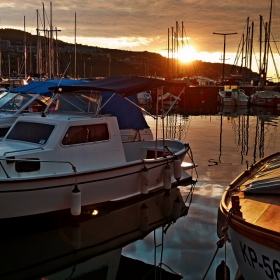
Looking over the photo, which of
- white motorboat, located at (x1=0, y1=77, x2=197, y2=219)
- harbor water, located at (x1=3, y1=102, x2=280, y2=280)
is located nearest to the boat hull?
white motorboat, located at (x1=0, y1=77, x2=197, y2=219)

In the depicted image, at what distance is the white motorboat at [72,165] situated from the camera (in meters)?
8.99

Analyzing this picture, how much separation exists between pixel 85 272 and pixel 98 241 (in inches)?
47.3

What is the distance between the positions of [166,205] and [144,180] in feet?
3.39

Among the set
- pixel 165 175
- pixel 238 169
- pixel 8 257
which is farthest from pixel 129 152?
pixel 8 257

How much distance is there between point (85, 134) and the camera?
34.8 ft

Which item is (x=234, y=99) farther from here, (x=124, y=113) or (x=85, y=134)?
(x=85, y=134)

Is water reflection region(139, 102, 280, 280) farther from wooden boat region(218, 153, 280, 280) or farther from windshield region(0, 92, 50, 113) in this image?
windshield region(0, 92, 50, 113)

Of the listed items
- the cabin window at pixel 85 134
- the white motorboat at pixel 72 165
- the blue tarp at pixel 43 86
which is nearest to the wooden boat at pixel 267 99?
the blue tarp at pixel 43 86

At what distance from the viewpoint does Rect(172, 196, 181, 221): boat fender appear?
1067 centimetres

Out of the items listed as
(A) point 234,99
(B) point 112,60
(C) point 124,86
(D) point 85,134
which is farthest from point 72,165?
(B) point 112,60

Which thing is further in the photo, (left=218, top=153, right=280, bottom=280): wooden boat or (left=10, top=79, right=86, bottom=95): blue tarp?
(left=10, top=79, right=86, bottom=95): blue tarp

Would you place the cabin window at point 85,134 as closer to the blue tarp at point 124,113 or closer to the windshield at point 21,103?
the blue tarp at point 124,113

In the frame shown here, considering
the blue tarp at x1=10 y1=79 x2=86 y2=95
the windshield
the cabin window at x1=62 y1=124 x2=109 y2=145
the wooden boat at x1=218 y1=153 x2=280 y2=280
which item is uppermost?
the blue tarp at x1=10 y1=79 x2=86 y2=95

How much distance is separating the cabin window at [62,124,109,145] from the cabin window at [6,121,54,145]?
1.58 feet
